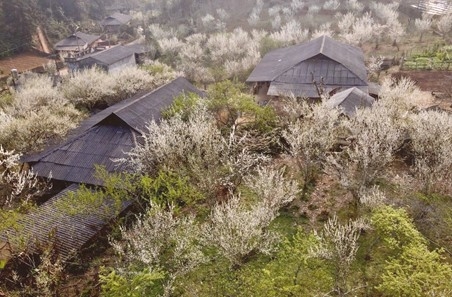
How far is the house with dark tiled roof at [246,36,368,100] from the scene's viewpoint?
114ft

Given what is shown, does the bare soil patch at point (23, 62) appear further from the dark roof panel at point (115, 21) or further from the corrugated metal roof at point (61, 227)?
the corrugated metal roof at point (61, 227)

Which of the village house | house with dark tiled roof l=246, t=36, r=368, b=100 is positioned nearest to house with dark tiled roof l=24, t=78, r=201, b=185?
house with dark tiled roof l=246, t=36, r=368, b=100

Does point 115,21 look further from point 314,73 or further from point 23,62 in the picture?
point 314,73

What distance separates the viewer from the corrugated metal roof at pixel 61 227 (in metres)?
17.4

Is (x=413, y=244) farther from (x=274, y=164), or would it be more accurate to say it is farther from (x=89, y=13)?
(x=89, y=13)

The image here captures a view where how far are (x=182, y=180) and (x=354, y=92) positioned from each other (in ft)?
57.5

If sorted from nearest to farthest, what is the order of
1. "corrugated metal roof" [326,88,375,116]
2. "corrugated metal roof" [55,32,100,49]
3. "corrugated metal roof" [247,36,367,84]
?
"corrugated metal roof" [326,88,375,116]
"corrugated metal roof" [247,36,367,84]
"corrugated metal roof" [55,32,100,49]

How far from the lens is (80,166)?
2266cm

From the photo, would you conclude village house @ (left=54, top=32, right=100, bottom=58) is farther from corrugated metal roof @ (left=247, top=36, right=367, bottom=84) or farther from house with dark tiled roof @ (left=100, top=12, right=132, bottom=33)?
corrugated metal roof @ (left=247, top=36, right=367, bottom=84)

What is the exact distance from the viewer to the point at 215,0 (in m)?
92.5

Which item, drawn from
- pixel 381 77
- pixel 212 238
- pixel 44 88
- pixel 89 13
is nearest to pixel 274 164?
pixel 212 238

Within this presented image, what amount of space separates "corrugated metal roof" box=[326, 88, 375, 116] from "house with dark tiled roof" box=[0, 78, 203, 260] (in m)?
13.5

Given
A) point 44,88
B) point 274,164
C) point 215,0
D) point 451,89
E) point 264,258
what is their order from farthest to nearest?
1. point 215,0
2. point 451,89
3. point 44,88
4. point 274,164
5. point 264,258

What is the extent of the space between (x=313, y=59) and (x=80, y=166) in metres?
25.5
